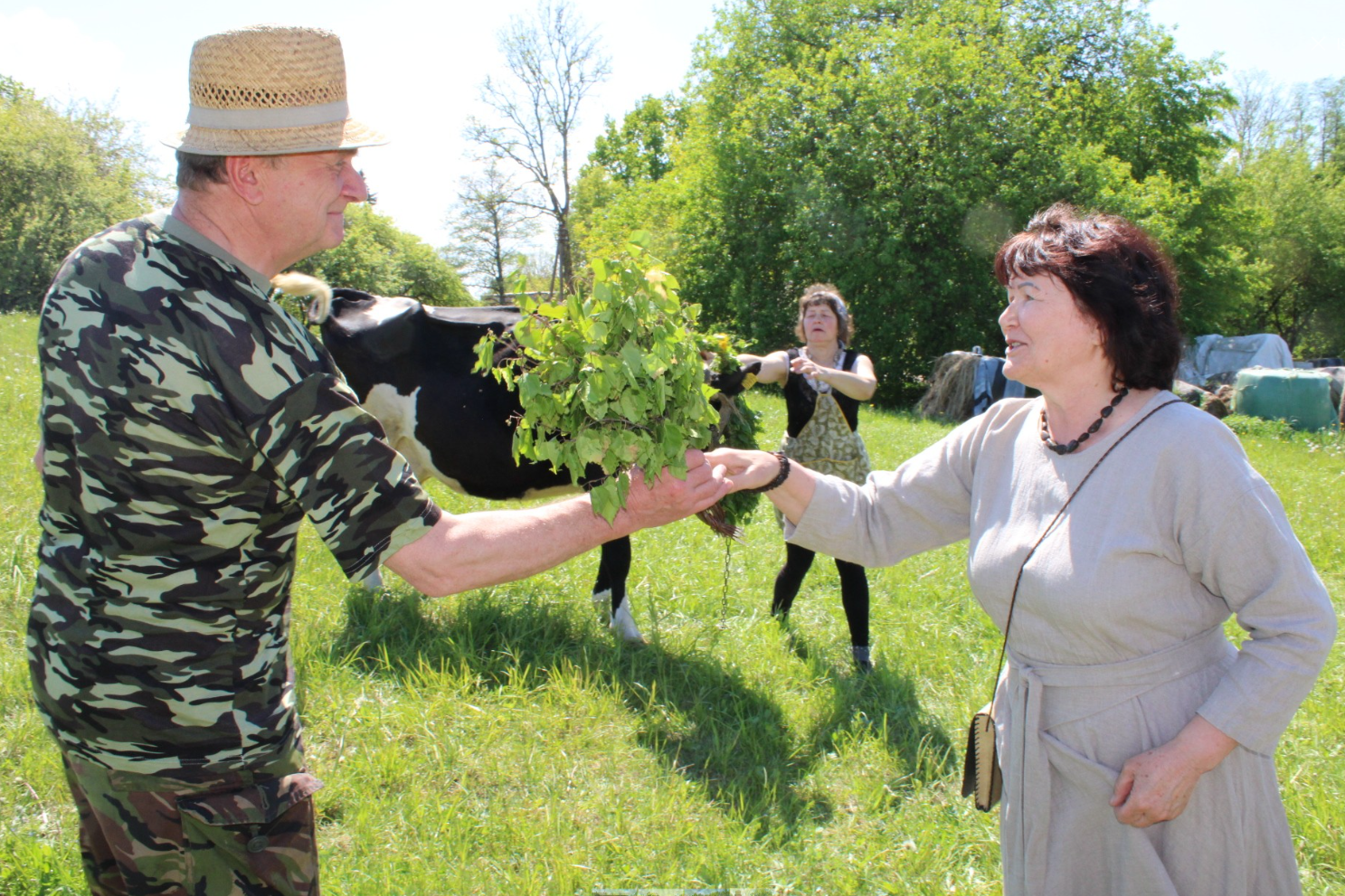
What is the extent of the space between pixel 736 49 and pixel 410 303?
2739 cm

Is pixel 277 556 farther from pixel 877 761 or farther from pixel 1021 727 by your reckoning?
pixel 877 761

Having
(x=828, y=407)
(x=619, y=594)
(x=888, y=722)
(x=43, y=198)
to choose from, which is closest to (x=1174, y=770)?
(x=888, y=722)

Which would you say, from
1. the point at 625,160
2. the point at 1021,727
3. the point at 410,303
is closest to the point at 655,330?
the point at 1021,727

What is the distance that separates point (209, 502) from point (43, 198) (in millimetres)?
37511

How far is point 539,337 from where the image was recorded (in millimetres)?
2361

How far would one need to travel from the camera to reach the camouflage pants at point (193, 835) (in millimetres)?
1853

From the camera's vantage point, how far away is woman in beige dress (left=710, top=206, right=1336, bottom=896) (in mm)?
1988

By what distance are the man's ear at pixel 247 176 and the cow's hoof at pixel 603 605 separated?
399cm

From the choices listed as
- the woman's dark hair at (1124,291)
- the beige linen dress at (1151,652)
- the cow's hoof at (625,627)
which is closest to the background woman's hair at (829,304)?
the cow's hoof at (625,627)

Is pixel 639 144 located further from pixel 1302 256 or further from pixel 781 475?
pixel 781 475

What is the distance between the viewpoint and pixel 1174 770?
1.99m

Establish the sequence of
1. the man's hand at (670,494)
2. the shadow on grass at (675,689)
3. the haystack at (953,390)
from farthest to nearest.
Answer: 1. the haystack at (953,390)
2. the shadow on grass at (675,689)
3. the man's hand at (670,494)

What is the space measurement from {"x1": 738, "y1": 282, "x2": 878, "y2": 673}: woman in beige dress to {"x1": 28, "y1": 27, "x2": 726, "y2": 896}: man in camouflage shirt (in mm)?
3189

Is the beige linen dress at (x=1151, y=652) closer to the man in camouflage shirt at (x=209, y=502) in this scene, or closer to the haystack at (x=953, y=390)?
the man in camouflage shirt at (x=209, y=502)
